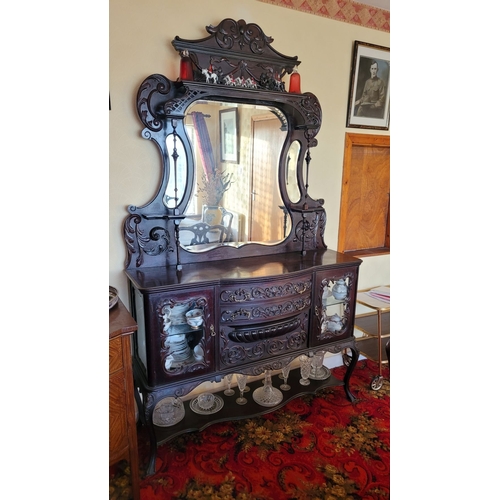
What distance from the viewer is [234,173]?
6.59ft

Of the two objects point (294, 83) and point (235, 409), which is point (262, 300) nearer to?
point (235, 409)

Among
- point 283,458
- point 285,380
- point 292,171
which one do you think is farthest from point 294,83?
point 283,458

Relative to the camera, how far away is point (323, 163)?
2436mm

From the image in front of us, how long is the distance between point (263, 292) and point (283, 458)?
36.2 inches

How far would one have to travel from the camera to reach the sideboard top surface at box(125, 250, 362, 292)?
166cm

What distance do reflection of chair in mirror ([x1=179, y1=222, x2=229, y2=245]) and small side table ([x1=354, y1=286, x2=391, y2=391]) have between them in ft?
3.89

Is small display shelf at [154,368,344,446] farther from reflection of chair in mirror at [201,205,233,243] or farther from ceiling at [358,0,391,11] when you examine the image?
ceiling at [358,0,391,11]

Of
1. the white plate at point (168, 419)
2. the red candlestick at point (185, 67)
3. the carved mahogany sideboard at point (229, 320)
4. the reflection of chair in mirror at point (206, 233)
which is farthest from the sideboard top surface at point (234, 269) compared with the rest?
the red candlestick at point (185, 67)

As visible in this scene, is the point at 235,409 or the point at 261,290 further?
the point at 235,409

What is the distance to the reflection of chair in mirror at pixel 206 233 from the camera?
6.49 ft

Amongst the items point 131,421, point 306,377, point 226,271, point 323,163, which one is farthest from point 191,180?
point 306,377

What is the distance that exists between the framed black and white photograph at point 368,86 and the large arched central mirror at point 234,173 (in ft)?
2.10

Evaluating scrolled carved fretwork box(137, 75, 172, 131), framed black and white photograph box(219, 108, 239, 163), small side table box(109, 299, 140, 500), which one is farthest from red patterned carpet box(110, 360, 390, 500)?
scrolled carved fretwork box(137, 75, 172, 131)
